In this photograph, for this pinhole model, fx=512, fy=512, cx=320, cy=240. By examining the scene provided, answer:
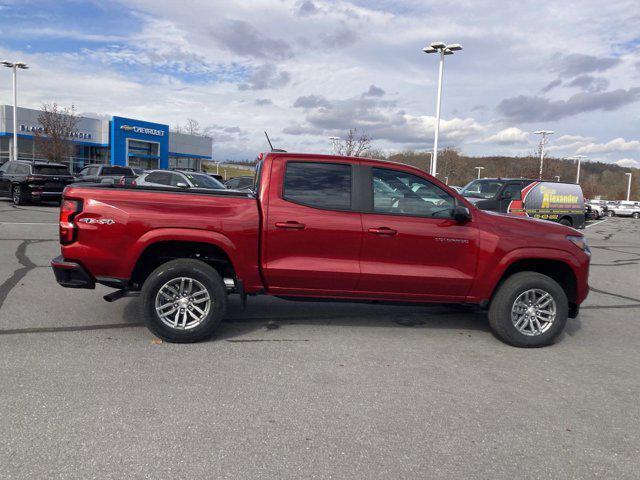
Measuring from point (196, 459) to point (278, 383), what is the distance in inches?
47.2

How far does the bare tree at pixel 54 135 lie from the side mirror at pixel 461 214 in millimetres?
42326

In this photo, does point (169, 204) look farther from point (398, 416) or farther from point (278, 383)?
point (398, 416)

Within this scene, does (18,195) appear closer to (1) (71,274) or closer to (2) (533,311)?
(1) (71,274)

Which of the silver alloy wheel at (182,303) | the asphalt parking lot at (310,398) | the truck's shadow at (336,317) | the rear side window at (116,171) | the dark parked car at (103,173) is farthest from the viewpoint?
the rear side window at (116,171)

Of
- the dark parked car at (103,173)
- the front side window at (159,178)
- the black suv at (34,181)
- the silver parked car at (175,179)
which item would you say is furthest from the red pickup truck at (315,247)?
the dark parked car at (103,173)

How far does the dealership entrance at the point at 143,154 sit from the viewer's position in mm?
51844

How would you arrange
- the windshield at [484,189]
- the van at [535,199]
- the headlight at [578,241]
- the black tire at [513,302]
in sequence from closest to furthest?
1. the black tire at [513,302]
2. the headlight at [578,241]
3. the van at [535,199]
4. the windshield at [484,189]

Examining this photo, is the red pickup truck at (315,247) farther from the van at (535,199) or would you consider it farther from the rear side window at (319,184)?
the van at (535,199)

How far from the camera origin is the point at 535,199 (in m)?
14.9

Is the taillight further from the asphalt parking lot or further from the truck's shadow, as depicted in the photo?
the truck's shadow

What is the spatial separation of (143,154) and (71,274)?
5228 cm

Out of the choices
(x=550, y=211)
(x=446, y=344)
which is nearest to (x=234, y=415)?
(x=446, y=344)

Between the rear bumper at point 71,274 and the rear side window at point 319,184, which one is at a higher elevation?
the rear side window at point 319,184

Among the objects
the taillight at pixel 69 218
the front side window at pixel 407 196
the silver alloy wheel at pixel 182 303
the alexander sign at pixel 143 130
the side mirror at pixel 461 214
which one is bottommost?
the silver alloy wheel at pixel 182 303
